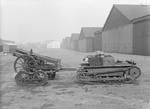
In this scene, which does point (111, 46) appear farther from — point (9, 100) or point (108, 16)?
point (9, 100)

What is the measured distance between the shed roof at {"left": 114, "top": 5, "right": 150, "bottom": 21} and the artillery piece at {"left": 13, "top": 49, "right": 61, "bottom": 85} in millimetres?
21054

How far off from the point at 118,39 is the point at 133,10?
4816 millimetres

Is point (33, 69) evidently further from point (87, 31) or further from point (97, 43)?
point (87, 31)

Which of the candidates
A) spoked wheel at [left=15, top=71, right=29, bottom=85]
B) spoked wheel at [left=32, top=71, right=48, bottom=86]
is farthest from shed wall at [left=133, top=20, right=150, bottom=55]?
spoked wheel at [left=15, top=71, right=29, bottom=85]

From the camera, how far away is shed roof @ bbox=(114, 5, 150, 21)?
28828 mm

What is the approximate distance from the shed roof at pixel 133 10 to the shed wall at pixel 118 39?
1.76m

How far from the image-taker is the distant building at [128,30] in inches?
949

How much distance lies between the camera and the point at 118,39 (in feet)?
104

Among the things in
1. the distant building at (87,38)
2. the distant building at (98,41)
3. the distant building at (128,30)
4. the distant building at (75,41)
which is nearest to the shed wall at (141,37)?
the distant building at (128,30)

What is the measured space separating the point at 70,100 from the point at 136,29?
2172 centimetres

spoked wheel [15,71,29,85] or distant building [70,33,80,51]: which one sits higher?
distant building [70,33,80,51]

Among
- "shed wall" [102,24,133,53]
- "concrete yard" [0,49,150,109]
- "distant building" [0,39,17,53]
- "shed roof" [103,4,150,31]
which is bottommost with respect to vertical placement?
"concrete yard" [0,49,150,109]

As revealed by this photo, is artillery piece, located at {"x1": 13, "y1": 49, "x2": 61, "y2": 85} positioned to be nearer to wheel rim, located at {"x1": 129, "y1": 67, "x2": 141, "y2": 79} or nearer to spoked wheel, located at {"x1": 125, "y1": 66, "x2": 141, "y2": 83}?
spoked wheel, located at {"x1": 125, "y1": 66, "x2": 141, "y2": 83}

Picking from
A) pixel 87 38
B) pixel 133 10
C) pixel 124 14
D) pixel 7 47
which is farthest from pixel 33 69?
pixel 87 38
